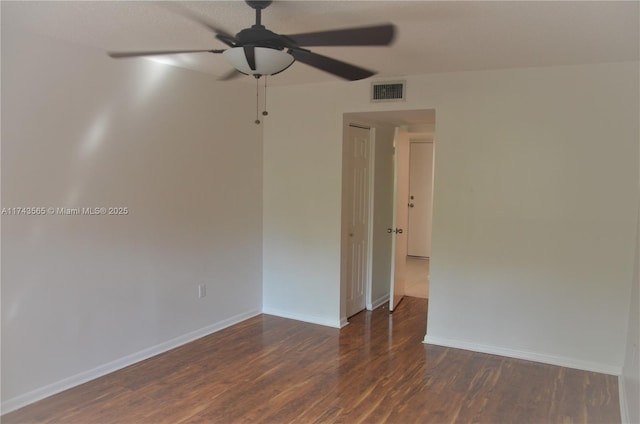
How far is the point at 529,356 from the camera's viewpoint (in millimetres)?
3904

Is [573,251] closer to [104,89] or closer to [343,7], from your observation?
[343,7]

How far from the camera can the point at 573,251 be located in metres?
3.72

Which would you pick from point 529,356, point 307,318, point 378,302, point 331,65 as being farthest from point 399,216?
point 331,65

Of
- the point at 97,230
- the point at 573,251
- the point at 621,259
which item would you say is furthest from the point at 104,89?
the point at 621,259

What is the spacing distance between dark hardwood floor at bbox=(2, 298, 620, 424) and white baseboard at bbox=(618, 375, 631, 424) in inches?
1.7

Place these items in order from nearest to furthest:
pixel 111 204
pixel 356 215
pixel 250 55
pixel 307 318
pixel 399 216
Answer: pixel 250 55, pixel 111 204, pixel 307 318, pixel 356 215, pixel 399 216

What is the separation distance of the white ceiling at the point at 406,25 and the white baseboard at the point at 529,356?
2319 mm

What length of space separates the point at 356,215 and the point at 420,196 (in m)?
3.87

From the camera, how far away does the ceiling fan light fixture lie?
2127mm

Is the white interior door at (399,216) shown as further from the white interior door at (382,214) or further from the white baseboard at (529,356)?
the white baseboard at (529,356)

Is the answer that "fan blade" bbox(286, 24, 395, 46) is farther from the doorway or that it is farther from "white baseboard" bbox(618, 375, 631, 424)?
"white baseboard" bbox(618, 375, 631, 424)

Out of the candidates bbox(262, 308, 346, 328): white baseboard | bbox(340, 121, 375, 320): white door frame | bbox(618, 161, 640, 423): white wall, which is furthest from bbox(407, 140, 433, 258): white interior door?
bbox(618, 161, 640, 423): white wall

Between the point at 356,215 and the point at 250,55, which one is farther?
the point at 356,215

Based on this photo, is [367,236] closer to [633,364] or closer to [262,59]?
[633,364]
